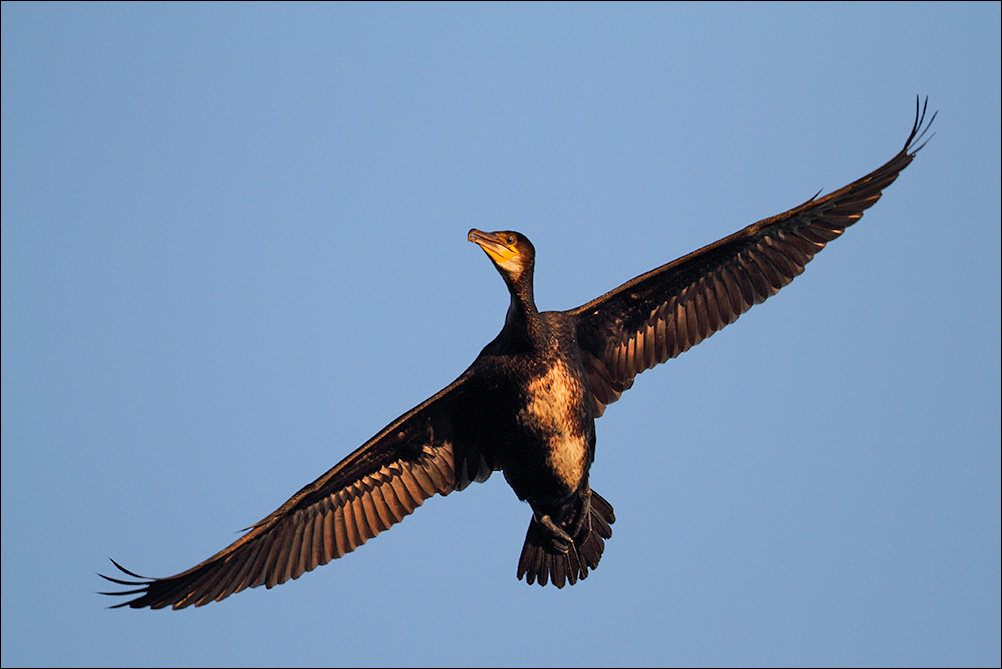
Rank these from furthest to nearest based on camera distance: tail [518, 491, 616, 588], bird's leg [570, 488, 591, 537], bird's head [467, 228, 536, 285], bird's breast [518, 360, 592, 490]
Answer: tail [518, 491, 616, 588]
bird's leg [570, 488, 591, 537]
bird's head [467, 228, 536, 285]
bird's breast [518, 360, 592, 490]

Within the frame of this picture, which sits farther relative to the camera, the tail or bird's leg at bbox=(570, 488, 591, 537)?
the tail

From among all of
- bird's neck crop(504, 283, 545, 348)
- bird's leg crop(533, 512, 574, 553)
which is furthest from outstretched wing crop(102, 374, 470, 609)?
bird's leg crop(533, 512, 574, 553)

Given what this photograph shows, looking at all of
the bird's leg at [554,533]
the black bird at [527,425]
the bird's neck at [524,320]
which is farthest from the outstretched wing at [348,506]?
the bird's leg at [554,533]

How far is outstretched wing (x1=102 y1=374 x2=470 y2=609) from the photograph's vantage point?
35.6 feet

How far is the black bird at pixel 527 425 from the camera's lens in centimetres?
1028

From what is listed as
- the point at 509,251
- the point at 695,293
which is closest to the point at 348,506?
the point at 509,251

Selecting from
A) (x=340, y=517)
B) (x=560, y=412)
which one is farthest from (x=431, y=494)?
(x=560, y=412)

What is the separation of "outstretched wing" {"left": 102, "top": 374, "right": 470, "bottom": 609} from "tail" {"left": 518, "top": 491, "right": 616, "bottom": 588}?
880 millimetres

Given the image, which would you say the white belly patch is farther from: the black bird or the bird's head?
the bird's head

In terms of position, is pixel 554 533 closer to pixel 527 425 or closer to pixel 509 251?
pixel 527 425

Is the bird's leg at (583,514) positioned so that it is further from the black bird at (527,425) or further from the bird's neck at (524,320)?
the bird's neck at (524,320)

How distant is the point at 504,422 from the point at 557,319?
98cm

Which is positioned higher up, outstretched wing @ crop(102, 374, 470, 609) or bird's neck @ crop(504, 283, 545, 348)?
bird's neck @ crop(504, 283, 545, 348)

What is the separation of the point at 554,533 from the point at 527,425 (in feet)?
3.83
